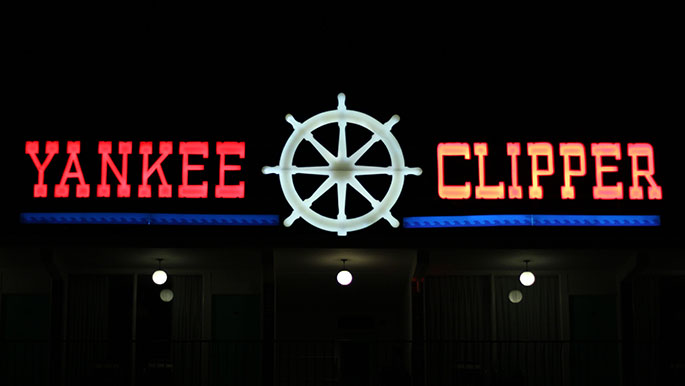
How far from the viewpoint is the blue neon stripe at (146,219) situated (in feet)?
56.3

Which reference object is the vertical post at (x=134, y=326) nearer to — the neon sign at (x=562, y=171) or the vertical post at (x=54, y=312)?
the vertical post at (x=54, y=312)

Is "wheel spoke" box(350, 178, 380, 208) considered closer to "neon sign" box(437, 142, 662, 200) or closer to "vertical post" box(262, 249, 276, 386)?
"neon sign" box(437, 142, 662, 200)

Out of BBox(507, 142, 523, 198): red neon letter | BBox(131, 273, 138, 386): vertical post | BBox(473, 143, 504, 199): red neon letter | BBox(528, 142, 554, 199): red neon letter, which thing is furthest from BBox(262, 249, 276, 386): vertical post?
BBox(528, 142, 554, 199): red neon letter

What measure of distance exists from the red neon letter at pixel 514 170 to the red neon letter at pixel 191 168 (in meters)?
5.43

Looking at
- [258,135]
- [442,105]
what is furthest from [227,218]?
[442,105]

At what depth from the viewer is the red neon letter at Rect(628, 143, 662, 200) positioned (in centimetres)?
1788

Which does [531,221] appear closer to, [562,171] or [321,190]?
[562,171]

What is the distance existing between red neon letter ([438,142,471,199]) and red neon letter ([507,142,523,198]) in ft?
2.47

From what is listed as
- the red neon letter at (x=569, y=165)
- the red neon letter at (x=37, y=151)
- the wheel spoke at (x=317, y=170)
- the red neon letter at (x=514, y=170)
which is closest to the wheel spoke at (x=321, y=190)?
the wheel spoke at (x=317, y=170)

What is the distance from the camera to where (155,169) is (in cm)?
1773

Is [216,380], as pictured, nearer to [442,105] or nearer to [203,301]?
[203,301]

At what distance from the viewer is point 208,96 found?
748 inches

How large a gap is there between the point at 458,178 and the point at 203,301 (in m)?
5.40

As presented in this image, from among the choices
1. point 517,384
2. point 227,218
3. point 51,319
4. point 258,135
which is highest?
point 258,135
